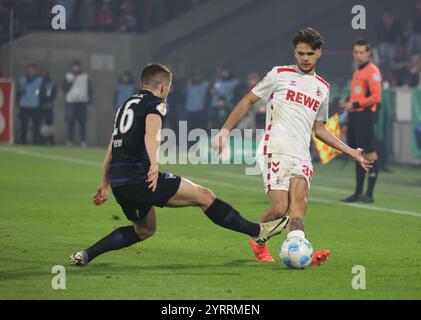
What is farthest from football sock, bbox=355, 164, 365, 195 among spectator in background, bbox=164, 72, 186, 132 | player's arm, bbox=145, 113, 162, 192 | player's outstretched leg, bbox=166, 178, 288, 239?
spectator in background, bbox=164, 72, 186, 132

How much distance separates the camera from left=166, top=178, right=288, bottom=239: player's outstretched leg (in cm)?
1084

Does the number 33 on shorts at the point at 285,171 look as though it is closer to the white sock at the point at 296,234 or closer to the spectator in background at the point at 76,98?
the white sock at the point at 296,234

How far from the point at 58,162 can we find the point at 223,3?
40.0ft

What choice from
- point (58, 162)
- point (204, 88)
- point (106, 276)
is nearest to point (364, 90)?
point (106, 276)

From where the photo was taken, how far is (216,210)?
11.1 m

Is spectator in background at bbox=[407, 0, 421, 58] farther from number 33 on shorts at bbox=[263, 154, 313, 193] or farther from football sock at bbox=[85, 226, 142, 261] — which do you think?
football sock at bbox=[85, 226, 142, 261]

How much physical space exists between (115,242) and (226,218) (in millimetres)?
997

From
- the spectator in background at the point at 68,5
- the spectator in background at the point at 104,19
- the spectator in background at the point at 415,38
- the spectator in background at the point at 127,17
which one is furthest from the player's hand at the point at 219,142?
the spectator in background at the point at 127,17

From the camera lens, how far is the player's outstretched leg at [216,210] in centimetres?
1084

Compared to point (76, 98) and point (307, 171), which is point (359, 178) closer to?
point (307, 171)

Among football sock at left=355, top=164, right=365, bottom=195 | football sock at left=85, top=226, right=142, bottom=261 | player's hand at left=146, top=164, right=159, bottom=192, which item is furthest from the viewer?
football sock at left=355, top=164, right=365, bottom=195

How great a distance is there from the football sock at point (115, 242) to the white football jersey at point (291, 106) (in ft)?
4.66

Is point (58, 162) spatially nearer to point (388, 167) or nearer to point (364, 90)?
point (388, 167)

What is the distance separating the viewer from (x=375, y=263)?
11.7 metres
